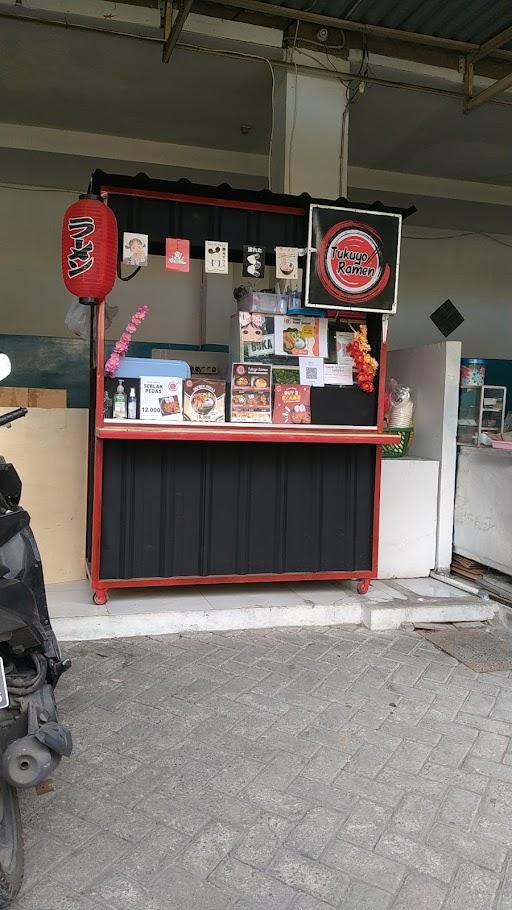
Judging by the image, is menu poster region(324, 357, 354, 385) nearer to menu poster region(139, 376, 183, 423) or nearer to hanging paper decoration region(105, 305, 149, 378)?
menu poster region(139, 376, 183, 423)

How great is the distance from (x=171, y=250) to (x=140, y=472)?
1.29 meters

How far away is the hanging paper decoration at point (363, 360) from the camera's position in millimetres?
4184

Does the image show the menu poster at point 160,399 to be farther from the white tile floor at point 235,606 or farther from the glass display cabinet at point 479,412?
the glass display cabinet at point 479,412

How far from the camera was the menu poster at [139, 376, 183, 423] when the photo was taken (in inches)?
153

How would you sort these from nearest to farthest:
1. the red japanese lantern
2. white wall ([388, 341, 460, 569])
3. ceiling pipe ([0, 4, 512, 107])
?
the red japanese lantern → ceiling pipe ([0, 4, 512, 107]) → white wall ([388, 341, 460, 569])

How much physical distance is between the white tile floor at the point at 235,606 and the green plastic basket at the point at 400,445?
98 cm

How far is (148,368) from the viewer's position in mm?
3936

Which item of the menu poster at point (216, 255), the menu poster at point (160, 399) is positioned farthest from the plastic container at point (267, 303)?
the menu poster at point (160, 399)

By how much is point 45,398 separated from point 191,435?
53.3 inches

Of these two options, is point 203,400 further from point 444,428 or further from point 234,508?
point 444,428

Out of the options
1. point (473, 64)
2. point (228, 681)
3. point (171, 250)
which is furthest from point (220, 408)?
point (473, 64)

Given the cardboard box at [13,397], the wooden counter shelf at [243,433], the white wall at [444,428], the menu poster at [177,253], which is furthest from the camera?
the white wall at [444,428]

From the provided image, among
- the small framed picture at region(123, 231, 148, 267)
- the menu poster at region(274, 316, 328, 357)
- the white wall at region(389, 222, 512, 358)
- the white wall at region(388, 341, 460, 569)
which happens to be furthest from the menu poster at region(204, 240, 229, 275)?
the white wall at region(389, 222, 512, 358)

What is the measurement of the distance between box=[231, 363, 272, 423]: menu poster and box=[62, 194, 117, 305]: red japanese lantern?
926mm
